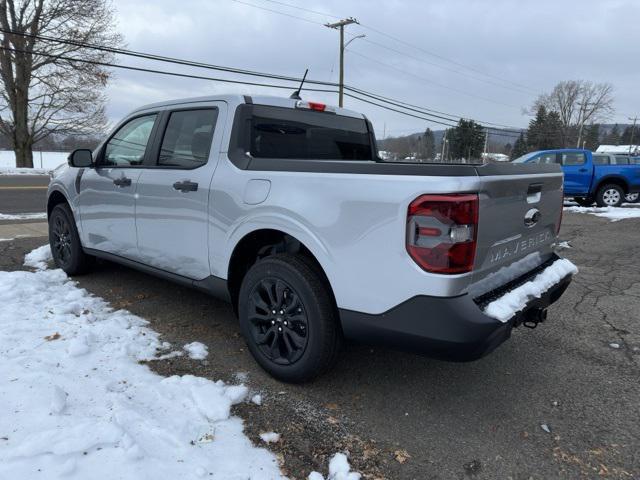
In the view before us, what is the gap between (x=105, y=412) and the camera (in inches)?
96.5

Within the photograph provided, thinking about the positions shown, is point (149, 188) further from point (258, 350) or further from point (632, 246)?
point (632, 246)

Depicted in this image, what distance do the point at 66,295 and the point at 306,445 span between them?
→ 119 inches

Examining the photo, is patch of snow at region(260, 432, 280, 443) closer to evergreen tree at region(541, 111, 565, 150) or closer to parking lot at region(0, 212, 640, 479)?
parking lot at region(0, 212, 640, 479)

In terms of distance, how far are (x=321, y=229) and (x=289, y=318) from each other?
2.02ft

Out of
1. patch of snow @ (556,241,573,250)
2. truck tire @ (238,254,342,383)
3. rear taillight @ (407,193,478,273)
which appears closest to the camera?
rear taillight @ (407,193,478,273)

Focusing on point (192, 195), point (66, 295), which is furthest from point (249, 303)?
point (66, 295)

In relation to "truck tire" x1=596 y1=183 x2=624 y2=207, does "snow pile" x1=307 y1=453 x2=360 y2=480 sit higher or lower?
lower

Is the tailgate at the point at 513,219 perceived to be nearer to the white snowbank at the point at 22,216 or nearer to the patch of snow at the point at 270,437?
the patch of snow at the point at 270,437

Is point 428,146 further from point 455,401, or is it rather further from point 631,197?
point 455,401

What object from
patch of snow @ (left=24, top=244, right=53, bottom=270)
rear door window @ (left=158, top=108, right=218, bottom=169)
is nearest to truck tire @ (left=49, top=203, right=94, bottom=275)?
patch of snow @ (left=24, top=244, right=53, bottom=270)

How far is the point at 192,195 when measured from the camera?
3.40m

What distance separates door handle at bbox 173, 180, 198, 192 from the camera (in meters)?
3.38

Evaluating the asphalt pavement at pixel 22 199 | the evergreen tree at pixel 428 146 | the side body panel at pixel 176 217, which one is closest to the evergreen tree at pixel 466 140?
the evergreen tree at pixel 428 146

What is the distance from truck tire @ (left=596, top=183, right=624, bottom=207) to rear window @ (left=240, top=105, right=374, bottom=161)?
470 inches
